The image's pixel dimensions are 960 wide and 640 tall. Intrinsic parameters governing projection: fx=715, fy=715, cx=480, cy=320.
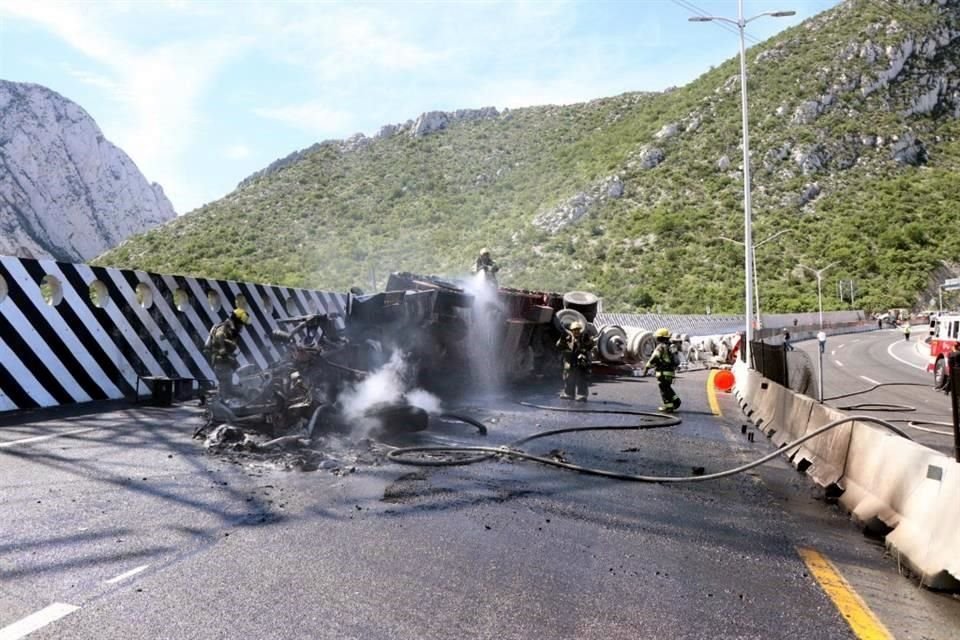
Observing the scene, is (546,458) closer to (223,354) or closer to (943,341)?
(223,354)

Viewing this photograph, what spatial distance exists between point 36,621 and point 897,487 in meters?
4.88

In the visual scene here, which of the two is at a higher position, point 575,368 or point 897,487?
point 575,368

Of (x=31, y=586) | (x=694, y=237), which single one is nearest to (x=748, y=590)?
(x=31, y=586)

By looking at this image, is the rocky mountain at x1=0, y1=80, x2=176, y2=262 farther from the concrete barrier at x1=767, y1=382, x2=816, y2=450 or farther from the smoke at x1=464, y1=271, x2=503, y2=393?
the concrete barrier at x1=767, y1=382, x2=816, y2=450

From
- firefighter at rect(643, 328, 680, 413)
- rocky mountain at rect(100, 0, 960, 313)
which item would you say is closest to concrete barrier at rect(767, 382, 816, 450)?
firefighter at rect(643, 328, 680, 413)

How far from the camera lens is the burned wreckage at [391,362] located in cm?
816

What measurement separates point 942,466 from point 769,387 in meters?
6.81

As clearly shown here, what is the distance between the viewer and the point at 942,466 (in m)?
4.06

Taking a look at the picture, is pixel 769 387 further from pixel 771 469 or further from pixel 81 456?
pixel 81 456

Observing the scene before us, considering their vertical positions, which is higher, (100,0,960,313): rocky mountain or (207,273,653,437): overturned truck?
(100,0,960,313): rocky mountain

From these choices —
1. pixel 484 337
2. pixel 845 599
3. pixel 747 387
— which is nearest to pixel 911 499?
pixel 845 599

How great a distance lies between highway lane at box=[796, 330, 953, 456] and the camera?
10328mm

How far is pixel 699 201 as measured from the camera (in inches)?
2926

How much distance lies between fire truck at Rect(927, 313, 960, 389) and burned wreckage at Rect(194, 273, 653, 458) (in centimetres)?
907
